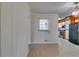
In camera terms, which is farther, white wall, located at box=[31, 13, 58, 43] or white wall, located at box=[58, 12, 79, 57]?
white wall, located at box=[31, 13, 58, 43]

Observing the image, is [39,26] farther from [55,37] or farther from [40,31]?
[55,37]

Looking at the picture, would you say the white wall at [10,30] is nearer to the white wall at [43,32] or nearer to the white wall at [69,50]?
the white wall at [69,50]

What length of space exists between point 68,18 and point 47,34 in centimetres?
319

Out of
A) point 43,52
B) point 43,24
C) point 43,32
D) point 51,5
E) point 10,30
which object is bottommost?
point 43,52

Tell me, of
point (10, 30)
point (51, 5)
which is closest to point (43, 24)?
point (51, 5)

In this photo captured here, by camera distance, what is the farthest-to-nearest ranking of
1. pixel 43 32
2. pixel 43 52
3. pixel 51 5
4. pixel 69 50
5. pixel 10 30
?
pixel 43 32 → pixel 69 50 → pixel 43 52 → pixel 51 5 → pixel 10 30

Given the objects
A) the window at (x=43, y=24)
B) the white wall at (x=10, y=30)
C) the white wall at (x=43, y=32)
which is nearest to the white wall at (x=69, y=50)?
A: the white wall at (x=43, y=32)

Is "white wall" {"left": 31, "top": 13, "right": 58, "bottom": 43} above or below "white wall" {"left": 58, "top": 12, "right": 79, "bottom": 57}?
above

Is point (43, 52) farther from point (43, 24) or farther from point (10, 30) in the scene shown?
point (10, 30)

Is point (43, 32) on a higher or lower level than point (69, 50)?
higher

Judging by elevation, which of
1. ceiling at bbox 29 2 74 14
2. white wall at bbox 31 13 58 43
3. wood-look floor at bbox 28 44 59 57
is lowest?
wood-look floor at bbox 28 44 59 57

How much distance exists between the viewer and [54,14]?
909 cm

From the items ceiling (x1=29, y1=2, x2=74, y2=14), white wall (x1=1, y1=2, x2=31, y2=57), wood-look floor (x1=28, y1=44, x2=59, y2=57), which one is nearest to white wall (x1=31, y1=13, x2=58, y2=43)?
wood-look floor (x1=28, y1=44, x2=59, y2=57)

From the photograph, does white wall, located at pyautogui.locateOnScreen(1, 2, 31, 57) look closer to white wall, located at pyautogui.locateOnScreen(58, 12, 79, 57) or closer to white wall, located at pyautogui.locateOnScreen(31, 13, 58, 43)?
white wall, located at pyautogui.locateOnScreen(58, 12, 79, 57)
